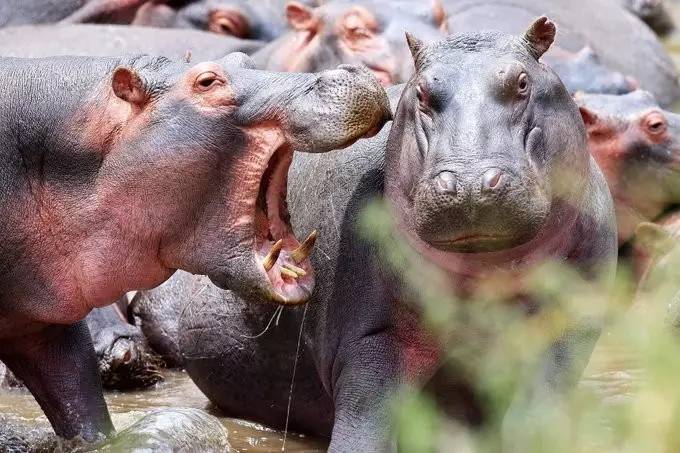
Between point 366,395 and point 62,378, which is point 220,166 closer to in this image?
point 366,395

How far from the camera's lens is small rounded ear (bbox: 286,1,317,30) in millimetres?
8453

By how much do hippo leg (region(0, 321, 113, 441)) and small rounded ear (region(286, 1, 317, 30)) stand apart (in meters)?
4.21

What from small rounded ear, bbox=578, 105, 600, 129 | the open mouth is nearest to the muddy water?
the open mouth

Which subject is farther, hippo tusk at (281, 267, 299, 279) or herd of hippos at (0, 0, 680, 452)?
hippo tusk at (281, 267, 299, 279)

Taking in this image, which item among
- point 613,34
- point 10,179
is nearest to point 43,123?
point 10,179

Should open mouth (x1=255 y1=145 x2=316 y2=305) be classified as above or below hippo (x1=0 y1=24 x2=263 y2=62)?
above

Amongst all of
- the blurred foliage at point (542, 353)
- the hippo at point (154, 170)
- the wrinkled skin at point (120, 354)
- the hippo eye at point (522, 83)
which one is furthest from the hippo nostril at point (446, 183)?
the wrinkled skin at point (120, 354)

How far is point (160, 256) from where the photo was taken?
4.13m

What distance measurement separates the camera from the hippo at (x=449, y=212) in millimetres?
3627

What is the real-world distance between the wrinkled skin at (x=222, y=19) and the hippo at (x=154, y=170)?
5849 mm

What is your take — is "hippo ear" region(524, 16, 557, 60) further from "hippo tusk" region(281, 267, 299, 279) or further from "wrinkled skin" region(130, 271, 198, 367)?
"wrinkled skin" region(130, 271, 198, 367)

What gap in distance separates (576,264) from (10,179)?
1764mm

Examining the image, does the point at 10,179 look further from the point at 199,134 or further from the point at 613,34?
the point at 613,34

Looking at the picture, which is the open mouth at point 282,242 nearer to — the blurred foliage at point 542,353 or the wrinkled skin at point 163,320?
the blurred foliage at point 542,353
